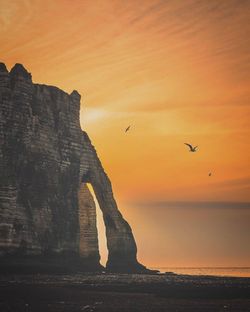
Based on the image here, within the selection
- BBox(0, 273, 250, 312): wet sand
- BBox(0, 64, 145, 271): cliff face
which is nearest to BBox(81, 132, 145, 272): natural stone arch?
BBox(0, 64, 145, 271): cliff face

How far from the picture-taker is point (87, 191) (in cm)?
8931

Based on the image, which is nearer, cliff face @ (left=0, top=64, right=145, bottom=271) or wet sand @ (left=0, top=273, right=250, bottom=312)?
wet sand @ (left=0, top=273, right=250, bottom=312)

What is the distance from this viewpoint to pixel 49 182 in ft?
253

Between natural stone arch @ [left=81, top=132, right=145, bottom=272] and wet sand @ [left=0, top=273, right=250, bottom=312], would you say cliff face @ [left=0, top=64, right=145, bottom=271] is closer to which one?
natural stone arch @ [left=81, top=132, right=145, bottom=272]

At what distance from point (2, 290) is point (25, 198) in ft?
119

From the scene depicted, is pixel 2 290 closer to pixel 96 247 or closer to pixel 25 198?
pixel 25 198

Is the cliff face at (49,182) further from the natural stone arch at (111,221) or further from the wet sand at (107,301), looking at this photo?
the wet sand at (107,301)

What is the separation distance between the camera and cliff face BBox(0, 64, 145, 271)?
67.4 metres

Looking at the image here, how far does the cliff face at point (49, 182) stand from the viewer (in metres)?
67.4

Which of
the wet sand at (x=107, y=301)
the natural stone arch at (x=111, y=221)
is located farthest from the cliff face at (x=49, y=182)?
the wet sand at (x=107, y=301)

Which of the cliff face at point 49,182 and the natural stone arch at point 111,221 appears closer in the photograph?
the cliff face at point 49,182

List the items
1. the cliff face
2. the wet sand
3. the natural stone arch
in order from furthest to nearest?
the natural stone arch
the cliff face
the wet sand

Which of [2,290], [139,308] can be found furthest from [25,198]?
[139,308]

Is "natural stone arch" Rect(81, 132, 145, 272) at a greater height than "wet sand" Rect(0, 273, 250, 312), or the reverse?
"natural stone arch" Rect(81, 132, 145, 272)
